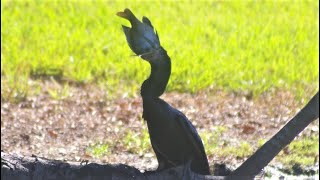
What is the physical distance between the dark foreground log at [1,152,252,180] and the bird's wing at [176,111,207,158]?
0.23m

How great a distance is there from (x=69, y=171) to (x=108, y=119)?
3327mm

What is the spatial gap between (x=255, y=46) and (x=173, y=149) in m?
4.84

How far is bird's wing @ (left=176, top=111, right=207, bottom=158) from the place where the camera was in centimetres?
459

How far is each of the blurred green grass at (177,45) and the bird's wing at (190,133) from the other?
3.61 meters

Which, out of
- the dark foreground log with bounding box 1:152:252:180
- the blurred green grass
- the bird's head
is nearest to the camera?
the dark foreground log with bounding box 1:152:252:180

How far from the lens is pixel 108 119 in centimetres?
767

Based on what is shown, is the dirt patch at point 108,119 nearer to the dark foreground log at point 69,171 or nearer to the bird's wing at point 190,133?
the bird's wing at point 190,133

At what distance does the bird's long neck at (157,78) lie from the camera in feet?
15.0

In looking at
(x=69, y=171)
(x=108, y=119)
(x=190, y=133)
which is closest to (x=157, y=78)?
(x=190, y=133)

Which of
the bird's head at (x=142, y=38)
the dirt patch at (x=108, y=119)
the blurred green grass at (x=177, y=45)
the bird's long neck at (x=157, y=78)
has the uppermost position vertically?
the bird's head at (x=142, y=38)

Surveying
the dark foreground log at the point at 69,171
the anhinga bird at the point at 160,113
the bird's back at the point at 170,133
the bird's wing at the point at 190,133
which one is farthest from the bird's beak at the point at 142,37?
the dark foreground log at the point at 69,171

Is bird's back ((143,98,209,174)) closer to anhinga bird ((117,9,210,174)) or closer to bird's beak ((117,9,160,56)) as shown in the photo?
anhinga bird ((117,9,210,174))

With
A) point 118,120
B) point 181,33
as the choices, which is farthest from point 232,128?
point 181,33

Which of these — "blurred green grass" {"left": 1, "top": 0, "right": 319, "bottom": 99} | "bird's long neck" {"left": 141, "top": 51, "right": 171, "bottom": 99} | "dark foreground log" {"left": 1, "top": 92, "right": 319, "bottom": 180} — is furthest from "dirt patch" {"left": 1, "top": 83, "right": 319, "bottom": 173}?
"dark foreground log" {"left": 1, "top": 92, "right": 319, "bottom": 180}
